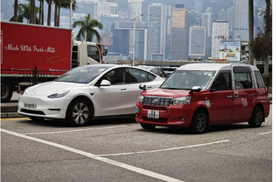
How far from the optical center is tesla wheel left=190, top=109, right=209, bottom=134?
13156mm

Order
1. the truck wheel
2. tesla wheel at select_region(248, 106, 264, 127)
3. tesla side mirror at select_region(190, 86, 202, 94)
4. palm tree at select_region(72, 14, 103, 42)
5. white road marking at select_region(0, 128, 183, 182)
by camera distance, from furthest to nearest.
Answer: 1. palm tree at select_region(72, 14, 103, 42)
2. the truck wheel
3. tesla wheel at select_region(248, 106, 264, 127)
4. tesla side mirror at select_region(190, 86, 202, 94)
5. white road marking at select_region(0, 128, 183, 182)

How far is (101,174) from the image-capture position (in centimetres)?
801

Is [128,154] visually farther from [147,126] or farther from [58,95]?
[58,95]

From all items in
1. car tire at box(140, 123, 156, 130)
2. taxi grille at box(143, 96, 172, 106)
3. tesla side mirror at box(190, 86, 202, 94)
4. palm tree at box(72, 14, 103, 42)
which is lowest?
car tire at box(140, 123, 156, 130)

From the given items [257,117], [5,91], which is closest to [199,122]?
[257,117]

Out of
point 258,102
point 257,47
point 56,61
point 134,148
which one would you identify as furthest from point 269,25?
point 134,148

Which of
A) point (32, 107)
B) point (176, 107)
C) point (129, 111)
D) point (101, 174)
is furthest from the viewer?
point (129, 111)

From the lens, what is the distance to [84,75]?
49.2 ft

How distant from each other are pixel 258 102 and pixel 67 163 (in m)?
7.91

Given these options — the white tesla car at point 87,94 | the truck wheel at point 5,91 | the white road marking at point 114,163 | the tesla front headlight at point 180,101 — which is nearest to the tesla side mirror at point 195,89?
the tesla front headlight at point 180,101

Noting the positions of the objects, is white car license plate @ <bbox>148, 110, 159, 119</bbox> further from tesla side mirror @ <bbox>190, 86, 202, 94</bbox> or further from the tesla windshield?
the tesla windshield

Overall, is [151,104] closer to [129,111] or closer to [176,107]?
[176,107]

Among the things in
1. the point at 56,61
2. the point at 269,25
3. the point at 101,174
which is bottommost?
the point at 101,174

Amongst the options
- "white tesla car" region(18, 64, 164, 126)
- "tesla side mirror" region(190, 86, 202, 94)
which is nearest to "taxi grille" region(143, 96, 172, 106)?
"tesla side mirror" region(190, 86, 202, 94)
